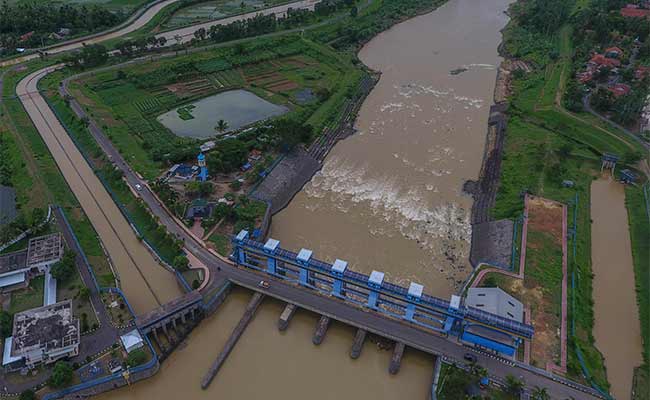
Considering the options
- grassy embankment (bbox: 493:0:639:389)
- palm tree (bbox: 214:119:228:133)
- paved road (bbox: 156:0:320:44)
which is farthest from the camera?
paved road (bbox: 156:0:320:44)

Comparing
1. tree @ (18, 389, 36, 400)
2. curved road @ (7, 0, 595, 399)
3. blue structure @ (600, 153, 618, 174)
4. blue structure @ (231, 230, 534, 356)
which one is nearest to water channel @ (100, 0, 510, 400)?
curved road @ (7, 0, 595, 399)

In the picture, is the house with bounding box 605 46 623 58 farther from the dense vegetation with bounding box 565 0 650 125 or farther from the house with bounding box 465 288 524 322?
the house with bounding box 465 288 524 322

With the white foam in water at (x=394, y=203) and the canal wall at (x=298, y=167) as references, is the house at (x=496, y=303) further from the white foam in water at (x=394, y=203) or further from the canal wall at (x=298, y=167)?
the canal wall at (x=298, y=167)

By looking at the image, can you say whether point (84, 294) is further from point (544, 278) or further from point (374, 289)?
point (544, 278)

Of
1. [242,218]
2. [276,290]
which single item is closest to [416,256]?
[276,290]

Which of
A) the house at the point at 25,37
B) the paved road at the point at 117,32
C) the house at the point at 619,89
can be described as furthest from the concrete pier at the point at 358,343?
the house at the point at 25,37

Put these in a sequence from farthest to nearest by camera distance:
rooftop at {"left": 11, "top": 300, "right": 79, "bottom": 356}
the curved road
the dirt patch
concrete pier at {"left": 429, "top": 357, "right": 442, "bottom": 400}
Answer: the dirt patch → the curved road → rooftop at {"left": 11, "top": 300, "right": 79, "bottom": 356} → concrete pier at {"left": 429, "top": 357, "right": 442, "bottom": 400}

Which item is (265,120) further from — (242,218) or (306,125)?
(242,218)

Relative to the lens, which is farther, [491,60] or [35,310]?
[491,60]
